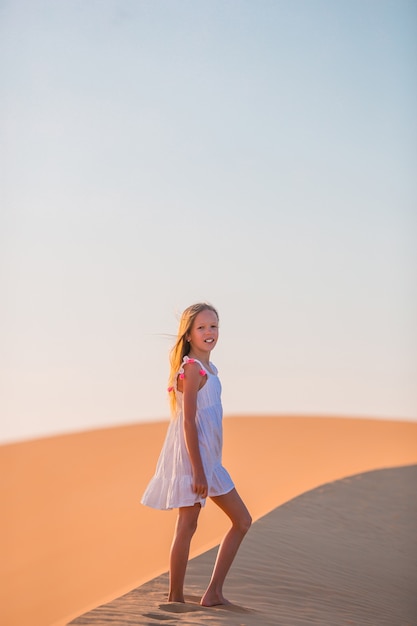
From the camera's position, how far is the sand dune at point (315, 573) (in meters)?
6.29

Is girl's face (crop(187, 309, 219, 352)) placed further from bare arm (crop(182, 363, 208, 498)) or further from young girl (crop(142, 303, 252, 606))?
bare arm (crop(182, 363, 208, 498))

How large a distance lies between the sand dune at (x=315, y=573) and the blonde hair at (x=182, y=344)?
140 cm

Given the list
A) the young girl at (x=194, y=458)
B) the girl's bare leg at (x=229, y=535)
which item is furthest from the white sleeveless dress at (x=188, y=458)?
the girl's bare leg at (x=229, y=535)

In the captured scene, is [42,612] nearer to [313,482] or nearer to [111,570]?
[111,570]

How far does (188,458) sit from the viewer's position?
20.4 ft

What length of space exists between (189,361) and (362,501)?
22.7 feet

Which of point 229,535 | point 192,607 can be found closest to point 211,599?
point 192,607

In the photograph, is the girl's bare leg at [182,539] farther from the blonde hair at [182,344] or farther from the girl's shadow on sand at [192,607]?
the blonde hair at [182,344]

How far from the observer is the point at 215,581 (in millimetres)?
6309

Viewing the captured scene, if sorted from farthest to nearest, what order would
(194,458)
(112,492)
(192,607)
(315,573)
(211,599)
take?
(112,492) → (315,573) → (211,599) → (192,607) → (194,458)

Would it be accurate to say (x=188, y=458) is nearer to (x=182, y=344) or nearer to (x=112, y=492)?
(x=182, y=344)

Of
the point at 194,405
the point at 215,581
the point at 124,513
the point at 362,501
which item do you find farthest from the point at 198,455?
the point at 124,513

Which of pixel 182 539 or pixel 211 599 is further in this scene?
pixel 211 599

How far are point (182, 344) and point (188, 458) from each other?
0.78 m
